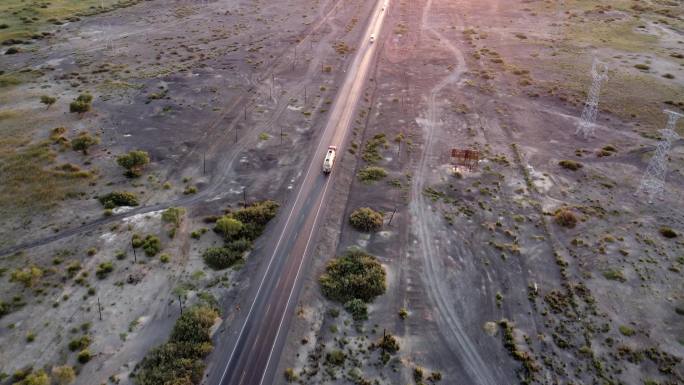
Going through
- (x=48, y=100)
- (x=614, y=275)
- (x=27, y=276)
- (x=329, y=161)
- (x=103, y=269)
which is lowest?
(x=614, y=275)

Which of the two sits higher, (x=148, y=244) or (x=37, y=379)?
(x=148, y=244)

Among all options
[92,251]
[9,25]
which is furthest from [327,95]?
[9,25]

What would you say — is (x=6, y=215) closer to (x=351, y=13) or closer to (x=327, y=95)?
(x=327, y=95)

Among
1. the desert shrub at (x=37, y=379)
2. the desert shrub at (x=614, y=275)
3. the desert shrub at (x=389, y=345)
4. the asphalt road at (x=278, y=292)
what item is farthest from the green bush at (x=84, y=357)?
the desert shrub at (x=614, y=275)

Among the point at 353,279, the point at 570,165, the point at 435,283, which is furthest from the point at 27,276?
the point at 570,165

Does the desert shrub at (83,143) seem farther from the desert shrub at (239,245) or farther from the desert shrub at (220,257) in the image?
the desert shrub at (239,245)

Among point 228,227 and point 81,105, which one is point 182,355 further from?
point 81,105
